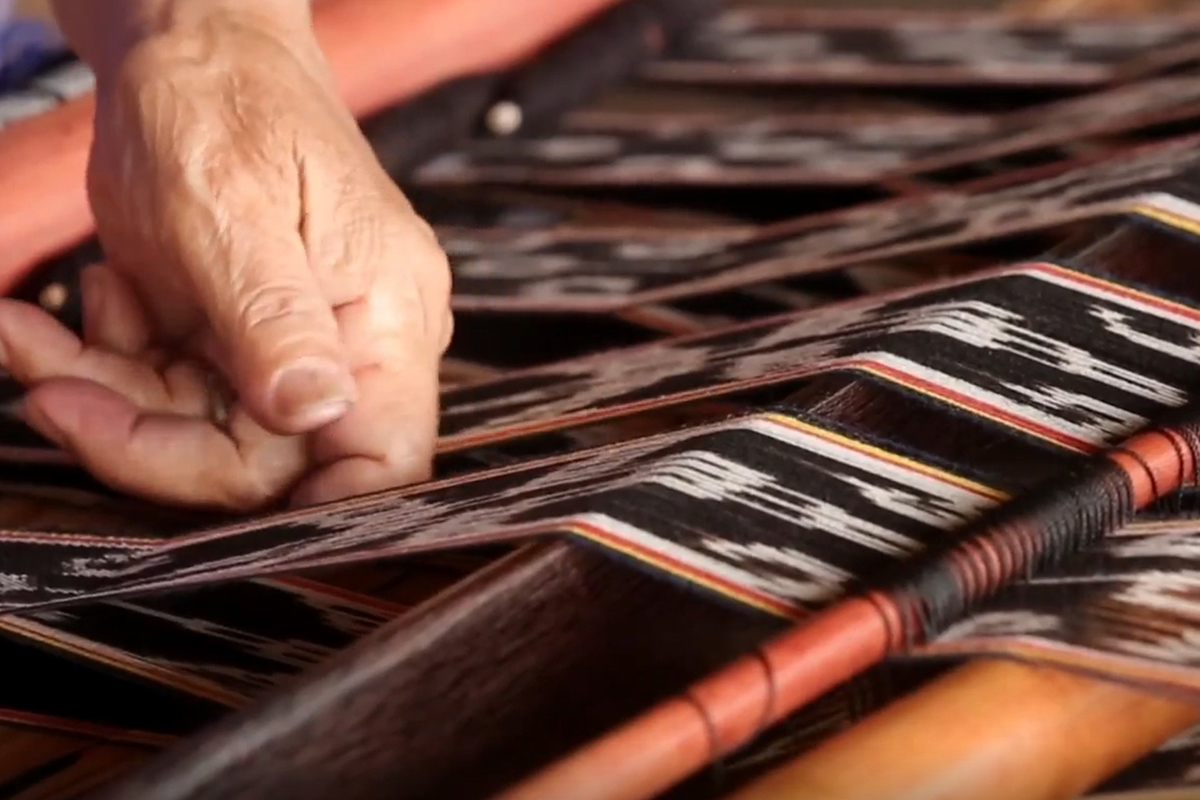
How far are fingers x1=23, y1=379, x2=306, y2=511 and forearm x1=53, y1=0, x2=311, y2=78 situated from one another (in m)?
0.16

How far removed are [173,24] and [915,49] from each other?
778 mm

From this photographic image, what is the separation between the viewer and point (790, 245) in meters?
0.99

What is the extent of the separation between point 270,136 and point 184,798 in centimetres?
36

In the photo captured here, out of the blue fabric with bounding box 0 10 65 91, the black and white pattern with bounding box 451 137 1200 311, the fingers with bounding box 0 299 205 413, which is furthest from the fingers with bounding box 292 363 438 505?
the blue fabric with bounding box 0 10 65 91

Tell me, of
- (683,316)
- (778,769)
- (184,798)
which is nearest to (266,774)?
(184,798)

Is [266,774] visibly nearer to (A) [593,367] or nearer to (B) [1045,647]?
(B) [1045,647]

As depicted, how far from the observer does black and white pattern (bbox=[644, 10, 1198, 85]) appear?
1275 millimetres

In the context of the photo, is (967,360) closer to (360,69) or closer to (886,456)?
(886,456)

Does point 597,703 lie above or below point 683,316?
below

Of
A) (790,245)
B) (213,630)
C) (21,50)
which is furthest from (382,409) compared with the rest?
(21,50)

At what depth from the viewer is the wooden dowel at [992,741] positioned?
44cm

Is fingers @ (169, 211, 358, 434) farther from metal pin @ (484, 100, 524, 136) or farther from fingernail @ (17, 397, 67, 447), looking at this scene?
metal pin @ (484, 100, 524, 136)

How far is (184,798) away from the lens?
0.42 metres

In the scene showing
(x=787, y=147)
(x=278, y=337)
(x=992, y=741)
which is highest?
(x=787, y=147)
